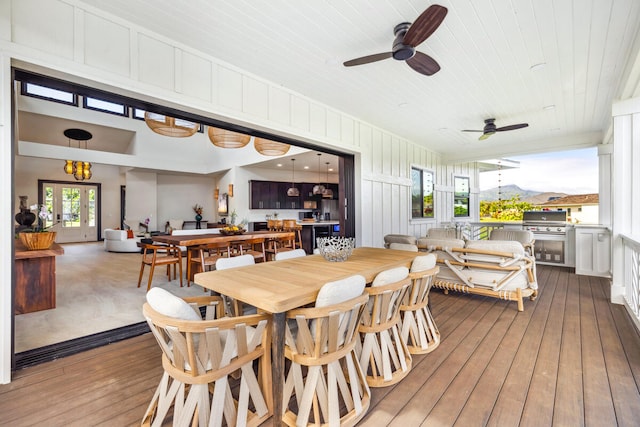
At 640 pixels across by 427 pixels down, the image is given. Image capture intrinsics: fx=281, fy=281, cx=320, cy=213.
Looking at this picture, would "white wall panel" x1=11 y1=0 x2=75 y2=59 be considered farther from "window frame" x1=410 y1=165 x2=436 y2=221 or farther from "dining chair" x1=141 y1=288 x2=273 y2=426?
"window frame" x1=410 y1=165 x2=436 y2=221

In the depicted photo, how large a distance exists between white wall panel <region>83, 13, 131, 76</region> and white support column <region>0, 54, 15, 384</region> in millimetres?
501

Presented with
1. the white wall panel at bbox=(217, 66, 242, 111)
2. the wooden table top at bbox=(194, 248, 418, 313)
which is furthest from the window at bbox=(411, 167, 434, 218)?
the white wall panel at bbox=(217, 66, 242, 111)

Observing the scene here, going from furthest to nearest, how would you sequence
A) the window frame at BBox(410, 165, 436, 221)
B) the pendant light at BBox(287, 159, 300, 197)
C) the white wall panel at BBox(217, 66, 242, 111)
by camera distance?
1. the pendant light at BBox(287, 159, 300, 197)
2. the window frame at BBox(410, 165, 436, 221)
3. the white wall panel at BBox(217, 66, 242, 111)

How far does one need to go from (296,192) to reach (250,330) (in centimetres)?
729

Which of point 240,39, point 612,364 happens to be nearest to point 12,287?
point 240,39

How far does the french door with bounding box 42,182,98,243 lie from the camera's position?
10.5 metres

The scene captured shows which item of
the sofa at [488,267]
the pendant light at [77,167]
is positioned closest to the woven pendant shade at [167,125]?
the sofa at [488,267]

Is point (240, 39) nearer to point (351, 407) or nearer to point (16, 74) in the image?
point (16, 74)

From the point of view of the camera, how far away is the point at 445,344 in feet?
8.44

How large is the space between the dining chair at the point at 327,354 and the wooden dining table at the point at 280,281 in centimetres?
10

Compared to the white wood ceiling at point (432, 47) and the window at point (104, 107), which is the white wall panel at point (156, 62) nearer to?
the white wood ceiling at point (432, 47)

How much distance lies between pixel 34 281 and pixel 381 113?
5229 mm

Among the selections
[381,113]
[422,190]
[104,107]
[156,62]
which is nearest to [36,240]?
[156,62]

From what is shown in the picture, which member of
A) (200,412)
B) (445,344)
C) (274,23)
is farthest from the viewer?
(445,344)
